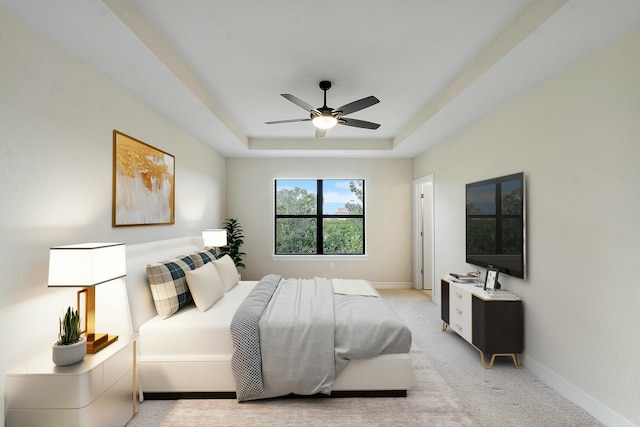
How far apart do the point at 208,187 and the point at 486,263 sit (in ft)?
12.9

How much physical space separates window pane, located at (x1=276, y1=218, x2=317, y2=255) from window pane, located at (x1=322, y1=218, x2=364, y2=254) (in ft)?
0.82

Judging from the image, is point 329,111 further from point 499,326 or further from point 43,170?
point 499,326

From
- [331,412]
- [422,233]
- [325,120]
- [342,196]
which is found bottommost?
[331,412]

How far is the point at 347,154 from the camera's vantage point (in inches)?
213

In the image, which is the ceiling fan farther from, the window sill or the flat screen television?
the window sill

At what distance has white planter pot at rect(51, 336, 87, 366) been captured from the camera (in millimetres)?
1637

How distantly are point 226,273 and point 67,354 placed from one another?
5.53ft

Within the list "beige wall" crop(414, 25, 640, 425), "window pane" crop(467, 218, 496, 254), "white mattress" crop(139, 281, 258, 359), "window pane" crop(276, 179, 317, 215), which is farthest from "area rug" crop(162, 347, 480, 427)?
"window pane" crop(276, 179, 317, 215)

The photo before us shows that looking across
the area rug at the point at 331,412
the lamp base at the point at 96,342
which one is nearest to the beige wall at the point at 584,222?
the area rug at the point at 331,412

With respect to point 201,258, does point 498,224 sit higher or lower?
higher

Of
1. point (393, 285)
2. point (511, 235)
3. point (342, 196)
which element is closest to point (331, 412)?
point (511, 235)

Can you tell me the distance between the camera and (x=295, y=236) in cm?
585

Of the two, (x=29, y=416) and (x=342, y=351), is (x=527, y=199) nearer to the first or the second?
(x=342, y=351)

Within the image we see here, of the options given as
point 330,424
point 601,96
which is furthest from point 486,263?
point 330,424
